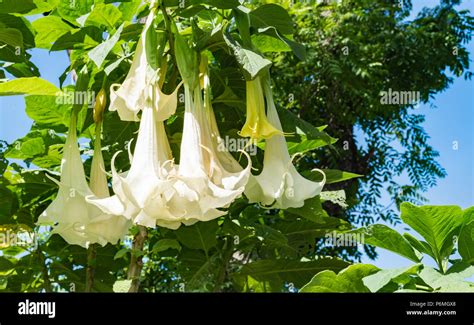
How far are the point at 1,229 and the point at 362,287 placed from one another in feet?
2.37

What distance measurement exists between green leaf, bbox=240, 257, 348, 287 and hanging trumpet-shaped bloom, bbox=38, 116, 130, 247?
0.38 m

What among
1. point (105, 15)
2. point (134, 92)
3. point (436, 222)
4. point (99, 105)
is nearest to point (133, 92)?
point (134, 92)

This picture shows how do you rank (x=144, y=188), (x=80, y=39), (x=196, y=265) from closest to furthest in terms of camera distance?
(x=144, y=188) → (x=80, y=39) → (x=196, y=265)

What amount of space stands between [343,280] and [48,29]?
0.59m

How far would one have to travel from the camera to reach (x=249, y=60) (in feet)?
2.49

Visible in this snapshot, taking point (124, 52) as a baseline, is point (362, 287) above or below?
below

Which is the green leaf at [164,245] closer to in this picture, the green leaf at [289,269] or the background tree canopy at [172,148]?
the background tree canopy at [172,148]

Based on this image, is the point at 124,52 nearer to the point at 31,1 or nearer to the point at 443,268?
the point at 31,1

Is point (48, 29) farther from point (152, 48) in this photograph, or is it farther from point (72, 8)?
point (152, 48)

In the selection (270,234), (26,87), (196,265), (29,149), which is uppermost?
(26,87)

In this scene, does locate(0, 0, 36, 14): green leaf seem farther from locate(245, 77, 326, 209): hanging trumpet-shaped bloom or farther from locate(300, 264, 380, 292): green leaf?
locate(300, 264, 380, 292): green leaf

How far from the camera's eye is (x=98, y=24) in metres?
0.95

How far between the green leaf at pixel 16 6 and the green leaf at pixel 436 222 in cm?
61
